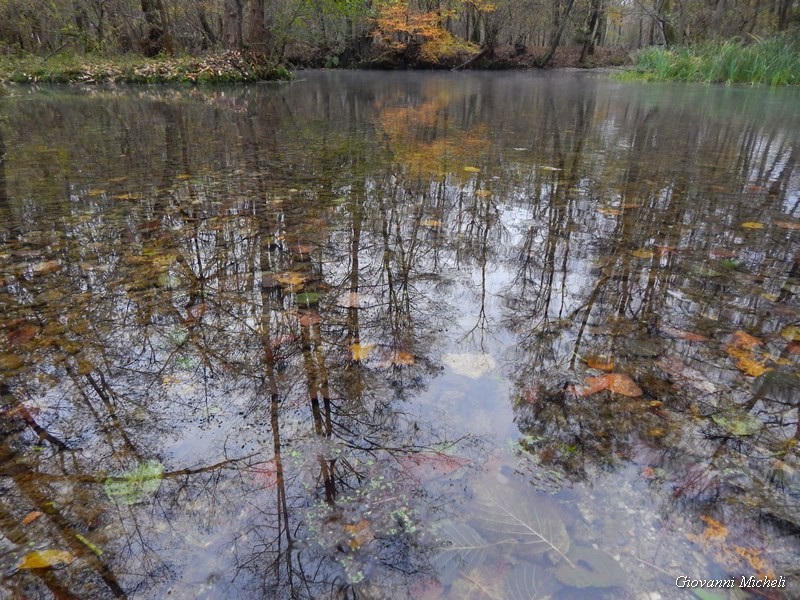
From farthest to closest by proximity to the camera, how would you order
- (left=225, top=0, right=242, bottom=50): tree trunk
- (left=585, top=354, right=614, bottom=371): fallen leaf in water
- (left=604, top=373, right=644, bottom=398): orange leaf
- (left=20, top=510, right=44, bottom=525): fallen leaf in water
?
1. (left=225, top=0, right=242, bottom=50): tree trunk
2. (left=585, top=354, right=614, bottom=371): fallen leaf in water
3. (left=604, top=373, right=644, bottom=398): orange leaf
4. (left=20, top=510, right=44, bottom=525): fallen leaf in water

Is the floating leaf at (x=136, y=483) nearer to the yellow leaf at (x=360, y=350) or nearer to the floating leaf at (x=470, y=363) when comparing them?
the yellow leaf at (x=360, y=350)

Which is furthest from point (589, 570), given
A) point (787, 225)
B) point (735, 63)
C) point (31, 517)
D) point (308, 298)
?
point (735, 63)

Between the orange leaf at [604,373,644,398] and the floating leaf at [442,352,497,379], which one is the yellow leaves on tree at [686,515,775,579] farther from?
the floating leaf at [442,352,497,379]

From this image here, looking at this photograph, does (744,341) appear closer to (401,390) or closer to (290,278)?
(401,390)

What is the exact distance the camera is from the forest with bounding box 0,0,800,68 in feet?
50.3

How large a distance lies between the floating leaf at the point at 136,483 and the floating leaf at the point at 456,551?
2.53ft

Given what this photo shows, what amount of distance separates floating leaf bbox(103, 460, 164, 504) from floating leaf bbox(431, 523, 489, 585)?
30.3 inches

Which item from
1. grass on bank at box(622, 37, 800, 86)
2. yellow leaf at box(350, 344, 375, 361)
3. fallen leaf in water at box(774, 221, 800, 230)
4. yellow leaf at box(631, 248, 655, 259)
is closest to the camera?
yellow leaf at box(350, 344, 375, 361)

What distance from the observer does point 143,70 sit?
1436 centimetres

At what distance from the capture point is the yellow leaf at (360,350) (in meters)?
1.81

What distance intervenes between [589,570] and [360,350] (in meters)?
1.06

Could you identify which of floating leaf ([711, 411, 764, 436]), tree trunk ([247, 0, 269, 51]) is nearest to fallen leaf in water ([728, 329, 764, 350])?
floating leaf ([711, 411, 764, 436])

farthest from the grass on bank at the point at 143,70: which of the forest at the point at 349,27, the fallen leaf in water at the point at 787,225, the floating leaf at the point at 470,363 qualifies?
the floating leaf at the point at 470,363

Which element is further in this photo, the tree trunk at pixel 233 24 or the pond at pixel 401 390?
the tree trunk at pixel 233 24
